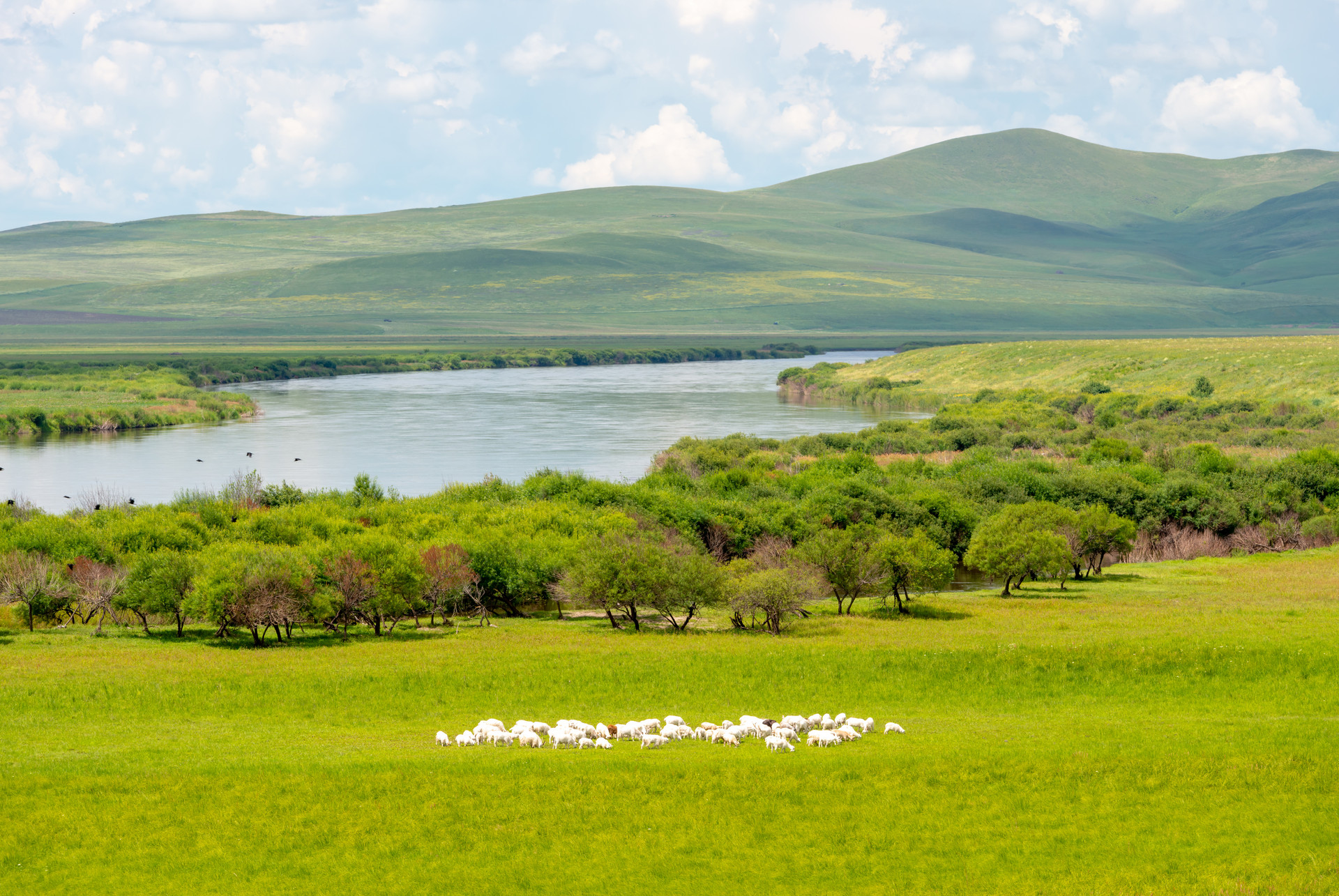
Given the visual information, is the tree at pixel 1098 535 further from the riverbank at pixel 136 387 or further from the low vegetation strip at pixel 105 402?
the low vegetation strip at pixel 105 402

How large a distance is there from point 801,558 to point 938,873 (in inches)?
1159

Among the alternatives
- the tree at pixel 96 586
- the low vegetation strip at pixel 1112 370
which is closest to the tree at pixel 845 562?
the tree at pixel 96 586

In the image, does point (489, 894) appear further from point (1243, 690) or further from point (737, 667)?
point (1243, 690)

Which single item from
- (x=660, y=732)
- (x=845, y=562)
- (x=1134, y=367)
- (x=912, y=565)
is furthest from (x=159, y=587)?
(x=1134, y=367)

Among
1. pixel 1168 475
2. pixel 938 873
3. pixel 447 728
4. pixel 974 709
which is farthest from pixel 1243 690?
pixel 1168 475

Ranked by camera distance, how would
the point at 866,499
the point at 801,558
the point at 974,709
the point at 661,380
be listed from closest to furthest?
1. the point at 974,709
2. the point at 801,558
3. the point at 866,499
4. the point at 661,380

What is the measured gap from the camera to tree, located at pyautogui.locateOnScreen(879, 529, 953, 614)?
49.0 metres

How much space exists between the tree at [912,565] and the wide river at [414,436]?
37116 mm

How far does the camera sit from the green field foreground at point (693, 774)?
21031mm

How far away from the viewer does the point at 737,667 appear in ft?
121

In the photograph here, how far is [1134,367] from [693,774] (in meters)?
126

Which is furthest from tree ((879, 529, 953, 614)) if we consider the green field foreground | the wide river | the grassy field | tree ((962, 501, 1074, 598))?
the grassy field

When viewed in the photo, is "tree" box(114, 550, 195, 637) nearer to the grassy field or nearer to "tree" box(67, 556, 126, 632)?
"tree" box(67, 556, 126, 632)

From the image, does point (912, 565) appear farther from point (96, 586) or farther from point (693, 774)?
point (96, 586)
